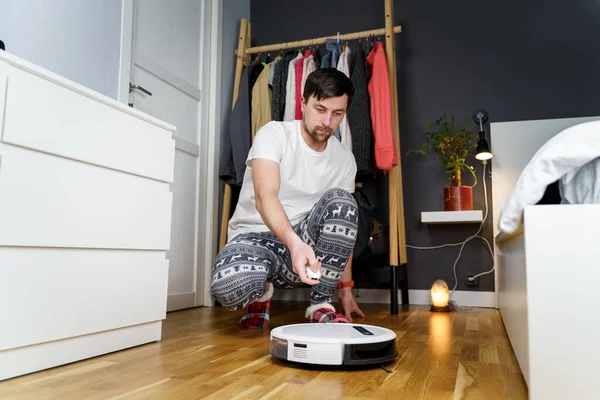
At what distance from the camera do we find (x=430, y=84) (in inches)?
117

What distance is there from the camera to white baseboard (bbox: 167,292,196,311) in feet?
7.84

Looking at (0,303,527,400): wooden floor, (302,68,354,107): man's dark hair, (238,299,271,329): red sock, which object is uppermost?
(302,68,354,107): man's dark hair

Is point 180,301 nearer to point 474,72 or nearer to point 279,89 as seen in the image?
point 279,89

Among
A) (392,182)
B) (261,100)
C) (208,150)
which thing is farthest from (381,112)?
(208,150)

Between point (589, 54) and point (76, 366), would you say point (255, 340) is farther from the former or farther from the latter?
point (589, 54)

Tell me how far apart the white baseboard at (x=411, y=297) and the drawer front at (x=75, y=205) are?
5.28 feet

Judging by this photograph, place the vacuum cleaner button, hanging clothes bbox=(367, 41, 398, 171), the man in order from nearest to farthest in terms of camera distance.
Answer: the vacuum cleaner button < the man < hanging clothes bbox=(367, 41, 398, 171)

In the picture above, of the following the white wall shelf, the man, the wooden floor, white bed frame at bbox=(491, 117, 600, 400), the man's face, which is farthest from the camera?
the white wall shelf

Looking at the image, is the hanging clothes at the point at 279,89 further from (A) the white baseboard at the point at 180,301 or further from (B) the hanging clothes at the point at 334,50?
(A) the white baseboard at the point at 180,301

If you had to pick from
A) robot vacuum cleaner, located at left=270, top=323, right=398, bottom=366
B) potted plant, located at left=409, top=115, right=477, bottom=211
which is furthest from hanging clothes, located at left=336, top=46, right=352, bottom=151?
robot vacuum cleaner, located at left=270, top=323, right=398, bottom=366

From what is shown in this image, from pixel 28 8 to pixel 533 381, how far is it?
183 centimetres

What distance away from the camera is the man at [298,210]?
1636 millimetres

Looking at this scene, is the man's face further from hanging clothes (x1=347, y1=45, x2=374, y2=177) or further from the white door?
the white door

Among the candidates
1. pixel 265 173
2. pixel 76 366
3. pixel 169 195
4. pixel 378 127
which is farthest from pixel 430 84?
pixel 76 366
